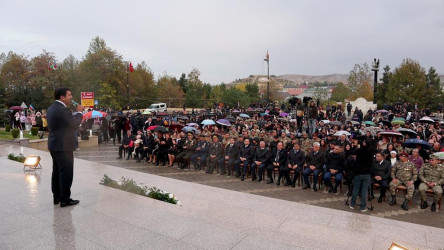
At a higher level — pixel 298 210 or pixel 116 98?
pixel 116 98

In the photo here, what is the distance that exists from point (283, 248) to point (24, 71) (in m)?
54.8

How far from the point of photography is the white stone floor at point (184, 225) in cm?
423

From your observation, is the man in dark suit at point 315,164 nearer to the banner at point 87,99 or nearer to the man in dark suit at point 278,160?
the man in dark suit at point 278,160

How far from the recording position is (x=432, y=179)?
28.2 ft

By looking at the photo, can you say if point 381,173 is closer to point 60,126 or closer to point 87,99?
point 60,126

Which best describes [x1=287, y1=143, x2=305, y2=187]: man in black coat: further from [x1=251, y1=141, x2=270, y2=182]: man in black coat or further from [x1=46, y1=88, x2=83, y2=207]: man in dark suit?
[x1=46, y1=88, x2=83, y2=207]: man in dark suit

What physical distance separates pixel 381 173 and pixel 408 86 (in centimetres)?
3589

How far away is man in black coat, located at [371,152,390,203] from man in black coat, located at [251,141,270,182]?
139 inches

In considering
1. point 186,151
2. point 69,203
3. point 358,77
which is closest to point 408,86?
point 358,77

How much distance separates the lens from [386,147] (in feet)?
37.7

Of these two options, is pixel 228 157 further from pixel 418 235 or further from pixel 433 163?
pixel 418 235

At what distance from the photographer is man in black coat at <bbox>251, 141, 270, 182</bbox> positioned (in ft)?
36.7

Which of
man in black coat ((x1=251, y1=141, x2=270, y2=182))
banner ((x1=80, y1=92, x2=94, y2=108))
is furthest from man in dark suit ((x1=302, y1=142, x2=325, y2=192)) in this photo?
banner ((x1=80, y1=92, x2=94, y2=108))

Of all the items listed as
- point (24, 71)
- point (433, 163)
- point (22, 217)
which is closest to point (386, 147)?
point (433, 163)
